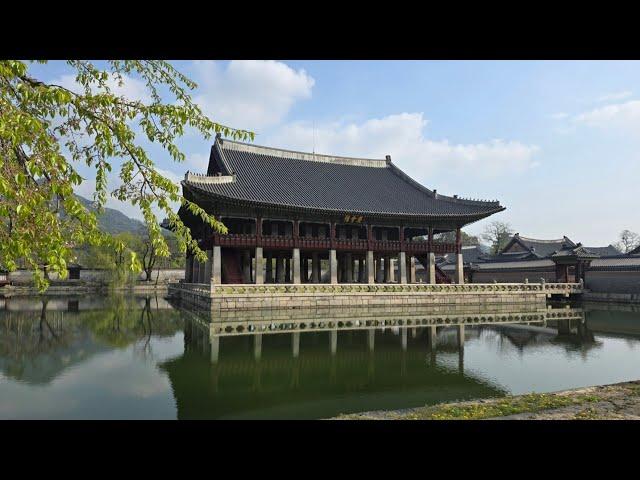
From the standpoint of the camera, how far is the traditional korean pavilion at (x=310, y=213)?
3145 cm

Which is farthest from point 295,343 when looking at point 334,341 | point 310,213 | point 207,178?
point 310,213

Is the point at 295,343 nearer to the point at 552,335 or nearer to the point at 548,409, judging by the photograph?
the point at 548,409

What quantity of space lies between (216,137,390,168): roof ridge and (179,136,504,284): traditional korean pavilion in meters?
0.10

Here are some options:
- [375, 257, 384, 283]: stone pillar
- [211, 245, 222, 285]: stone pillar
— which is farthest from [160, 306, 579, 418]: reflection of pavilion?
[375, 257, 384, 283]: stone pillar

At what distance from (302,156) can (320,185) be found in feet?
18.2

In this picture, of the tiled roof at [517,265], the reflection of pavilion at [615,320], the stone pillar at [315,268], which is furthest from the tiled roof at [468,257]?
the stone pillar at [315,268]

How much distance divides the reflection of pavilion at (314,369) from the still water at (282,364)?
5cm

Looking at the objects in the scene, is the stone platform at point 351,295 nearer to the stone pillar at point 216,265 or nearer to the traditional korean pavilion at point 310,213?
the stone pillar at point 216,265

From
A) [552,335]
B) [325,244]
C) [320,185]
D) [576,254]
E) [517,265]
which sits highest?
[320,185]

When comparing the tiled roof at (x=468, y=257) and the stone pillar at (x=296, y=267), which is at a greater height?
the tiled roof at (x=468, y=257)

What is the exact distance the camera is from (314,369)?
13266 millimetres

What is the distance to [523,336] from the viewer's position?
66.9ft

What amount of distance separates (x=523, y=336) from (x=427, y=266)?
17770 millimetres
